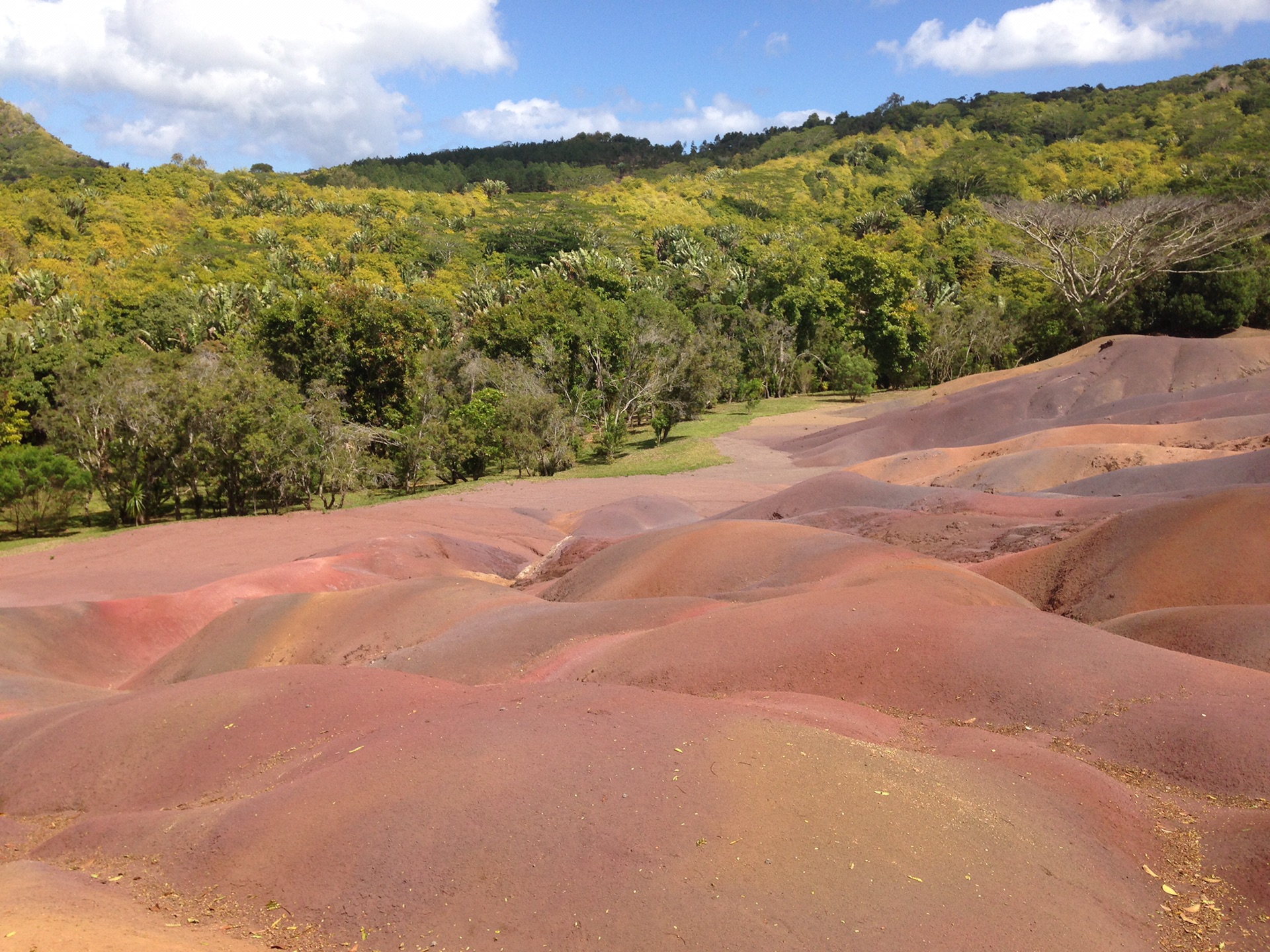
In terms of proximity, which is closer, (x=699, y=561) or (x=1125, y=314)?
(x=699, y=561)

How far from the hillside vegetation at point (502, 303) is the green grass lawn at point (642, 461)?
95cm

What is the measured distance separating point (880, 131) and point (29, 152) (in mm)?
133230

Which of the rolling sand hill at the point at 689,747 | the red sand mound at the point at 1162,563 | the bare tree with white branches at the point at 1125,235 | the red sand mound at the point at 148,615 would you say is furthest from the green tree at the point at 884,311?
the red sand mound at the point at 1162,563

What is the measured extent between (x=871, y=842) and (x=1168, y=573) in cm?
911

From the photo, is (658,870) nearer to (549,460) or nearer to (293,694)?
(293,694)

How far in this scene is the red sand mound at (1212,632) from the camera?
31.2ft

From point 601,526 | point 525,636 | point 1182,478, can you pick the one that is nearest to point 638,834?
point 525,636

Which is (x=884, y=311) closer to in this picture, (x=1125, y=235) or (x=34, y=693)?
(x=1125, y=235)

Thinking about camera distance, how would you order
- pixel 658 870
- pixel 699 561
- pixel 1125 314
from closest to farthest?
1. pixel 658 870
2. pixel 699 561
3. pixel 1125 314

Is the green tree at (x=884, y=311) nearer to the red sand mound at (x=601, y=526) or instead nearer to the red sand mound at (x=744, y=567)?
the red sand mound at (x=601, y=526)

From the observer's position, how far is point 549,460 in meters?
36.5

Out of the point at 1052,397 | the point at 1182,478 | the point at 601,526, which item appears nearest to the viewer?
the point at 1182,478

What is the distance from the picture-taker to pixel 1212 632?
998 cm

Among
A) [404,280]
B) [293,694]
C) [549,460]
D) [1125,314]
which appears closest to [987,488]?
[549,460]
